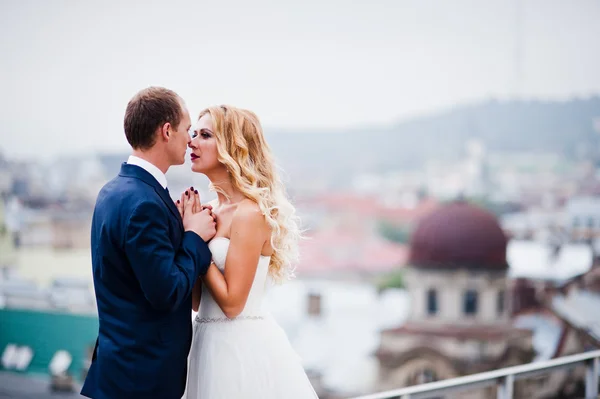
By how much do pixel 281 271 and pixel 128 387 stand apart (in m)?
0.54

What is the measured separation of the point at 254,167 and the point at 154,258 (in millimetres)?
453

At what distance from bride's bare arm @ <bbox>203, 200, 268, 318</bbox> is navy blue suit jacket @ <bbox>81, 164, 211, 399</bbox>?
0.39 feet

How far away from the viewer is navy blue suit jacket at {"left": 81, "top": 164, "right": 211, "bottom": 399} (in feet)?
5.02

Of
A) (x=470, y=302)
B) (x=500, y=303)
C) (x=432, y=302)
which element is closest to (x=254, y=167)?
(x=432, y=302)

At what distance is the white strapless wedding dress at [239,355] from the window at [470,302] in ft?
85.3

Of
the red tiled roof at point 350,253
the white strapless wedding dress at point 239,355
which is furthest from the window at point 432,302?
the white strapless wedding dress at point 239,355

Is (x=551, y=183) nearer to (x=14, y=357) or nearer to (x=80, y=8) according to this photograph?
(x=14, y=357)

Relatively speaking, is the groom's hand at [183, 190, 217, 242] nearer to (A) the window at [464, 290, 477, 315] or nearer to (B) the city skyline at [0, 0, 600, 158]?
(A) the window at [464, 290, 477, 315]

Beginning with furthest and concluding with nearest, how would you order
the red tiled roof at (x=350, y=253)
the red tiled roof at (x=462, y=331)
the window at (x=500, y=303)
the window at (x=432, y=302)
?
the red tiled roof at (x=350, y=253)
the window at (x=500, y=303)
the window at (x=432, y=302)
the red tiled roof at (x=462, y=331)

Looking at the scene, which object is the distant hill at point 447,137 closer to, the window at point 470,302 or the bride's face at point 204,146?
the window at point 470,302

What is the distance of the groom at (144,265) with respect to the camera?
153 cm

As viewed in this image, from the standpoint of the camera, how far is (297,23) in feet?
243

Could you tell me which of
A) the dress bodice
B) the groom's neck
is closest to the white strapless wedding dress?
the dress bodice

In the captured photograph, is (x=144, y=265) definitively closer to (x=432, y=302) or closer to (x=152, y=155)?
(x=152, y=155)
